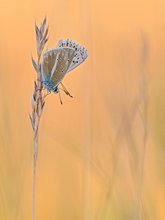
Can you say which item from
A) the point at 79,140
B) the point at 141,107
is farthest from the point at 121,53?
the point at 141,107

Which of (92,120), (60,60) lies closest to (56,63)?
(60,60)

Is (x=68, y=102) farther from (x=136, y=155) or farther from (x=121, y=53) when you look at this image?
(x=136, y=155)

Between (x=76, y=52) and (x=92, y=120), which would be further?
(x=92, y=120)

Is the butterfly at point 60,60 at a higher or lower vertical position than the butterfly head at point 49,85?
higher

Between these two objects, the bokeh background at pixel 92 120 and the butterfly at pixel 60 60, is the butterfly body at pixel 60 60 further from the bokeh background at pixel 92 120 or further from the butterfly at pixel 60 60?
the bokeh background at pixel 92 120

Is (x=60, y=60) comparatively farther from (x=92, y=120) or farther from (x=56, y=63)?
(x=92, y=120)

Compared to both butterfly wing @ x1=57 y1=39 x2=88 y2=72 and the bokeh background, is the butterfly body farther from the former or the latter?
the bokeh background

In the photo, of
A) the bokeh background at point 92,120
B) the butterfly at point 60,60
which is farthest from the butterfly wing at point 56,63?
the bokeh background at point 92,120

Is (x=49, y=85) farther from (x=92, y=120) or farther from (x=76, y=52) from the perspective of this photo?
(x=92, y=120)

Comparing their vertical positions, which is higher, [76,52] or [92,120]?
[76,52]
